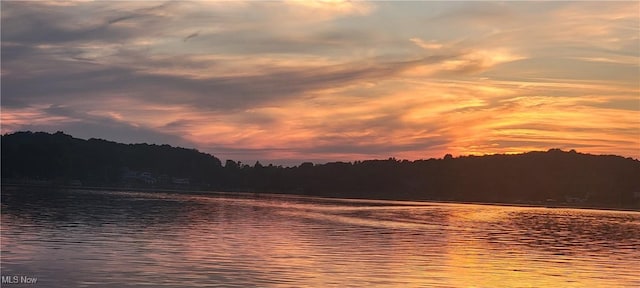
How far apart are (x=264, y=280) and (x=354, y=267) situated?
5.72 metres

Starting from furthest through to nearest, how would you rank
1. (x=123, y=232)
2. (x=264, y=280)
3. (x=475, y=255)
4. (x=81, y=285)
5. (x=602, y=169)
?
(x=602, y=169), (x=123, y=232), (x=475, y=255), (x=264, y=280), (x=81, y=285)

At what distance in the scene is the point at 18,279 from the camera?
25.0m

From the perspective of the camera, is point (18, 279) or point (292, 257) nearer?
point (18, 279)

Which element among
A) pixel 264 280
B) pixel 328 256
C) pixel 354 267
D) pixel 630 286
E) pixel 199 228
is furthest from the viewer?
pixel 199 228

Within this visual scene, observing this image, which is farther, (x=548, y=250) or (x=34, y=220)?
(x=34, y=220)

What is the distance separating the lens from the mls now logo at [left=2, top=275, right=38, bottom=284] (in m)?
24.4

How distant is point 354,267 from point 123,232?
19529 mm

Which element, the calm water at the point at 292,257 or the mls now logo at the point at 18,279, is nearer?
the mls now logo at the point at 18,279

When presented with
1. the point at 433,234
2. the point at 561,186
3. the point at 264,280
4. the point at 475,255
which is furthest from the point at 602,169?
the point at 264,280

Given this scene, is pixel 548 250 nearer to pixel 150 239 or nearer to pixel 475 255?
pixel 475 255

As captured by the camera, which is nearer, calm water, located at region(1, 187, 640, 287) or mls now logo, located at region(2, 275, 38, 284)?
mls now logo, located at region(2, 275, 38, 284)

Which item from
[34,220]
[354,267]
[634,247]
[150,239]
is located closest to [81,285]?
[354,267]

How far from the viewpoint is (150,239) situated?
4138cm

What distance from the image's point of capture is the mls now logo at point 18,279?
24.4 m
